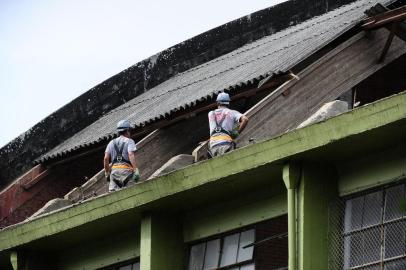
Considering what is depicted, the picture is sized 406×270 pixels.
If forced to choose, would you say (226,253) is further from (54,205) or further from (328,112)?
(54,205)

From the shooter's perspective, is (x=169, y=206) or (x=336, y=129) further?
(x=169, y=206)

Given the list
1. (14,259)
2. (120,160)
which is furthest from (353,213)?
(14,259)

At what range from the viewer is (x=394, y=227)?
16.3 metres

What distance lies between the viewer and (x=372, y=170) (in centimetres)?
1692

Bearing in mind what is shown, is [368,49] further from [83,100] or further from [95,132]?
[83,100]

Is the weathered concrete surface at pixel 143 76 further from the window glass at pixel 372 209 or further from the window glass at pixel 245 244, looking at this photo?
the window glass at pixel 372 209

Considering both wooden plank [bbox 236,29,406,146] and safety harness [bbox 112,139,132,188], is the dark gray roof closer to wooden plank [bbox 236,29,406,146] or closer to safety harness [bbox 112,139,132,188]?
wooden plank [bbox 236,29,406,146]

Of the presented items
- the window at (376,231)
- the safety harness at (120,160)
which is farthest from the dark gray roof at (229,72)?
the window at (376,231)

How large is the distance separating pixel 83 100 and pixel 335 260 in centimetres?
1390

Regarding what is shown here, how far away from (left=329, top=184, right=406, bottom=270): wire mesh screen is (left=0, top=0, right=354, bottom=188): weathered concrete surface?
38.7 ft

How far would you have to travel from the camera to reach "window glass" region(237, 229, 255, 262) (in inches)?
720

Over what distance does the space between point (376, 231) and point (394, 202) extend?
422 mm

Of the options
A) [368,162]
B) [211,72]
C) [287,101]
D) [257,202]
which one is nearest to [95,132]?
[211,72]

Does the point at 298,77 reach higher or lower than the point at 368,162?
higher
